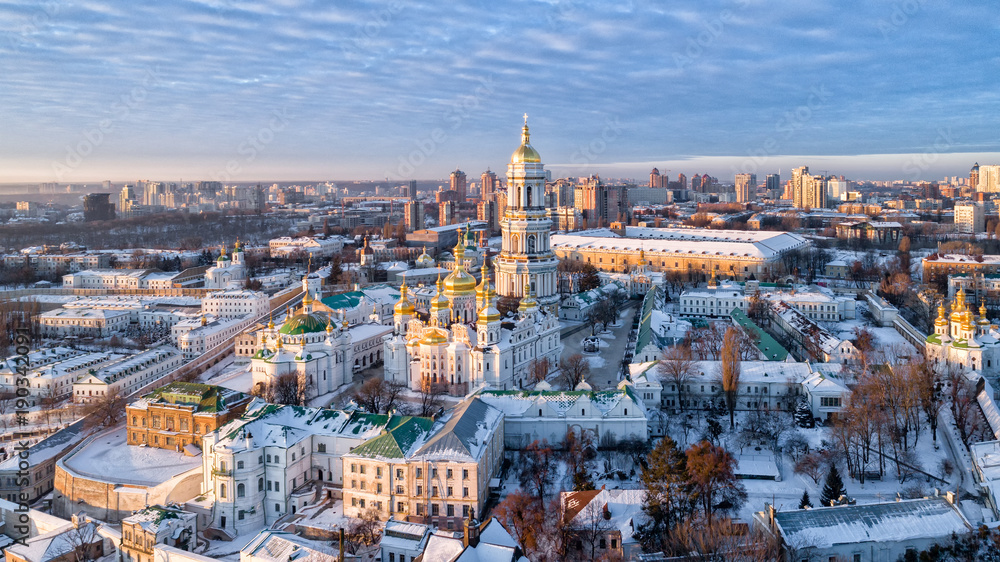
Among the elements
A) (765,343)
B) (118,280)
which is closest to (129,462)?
(765,343)

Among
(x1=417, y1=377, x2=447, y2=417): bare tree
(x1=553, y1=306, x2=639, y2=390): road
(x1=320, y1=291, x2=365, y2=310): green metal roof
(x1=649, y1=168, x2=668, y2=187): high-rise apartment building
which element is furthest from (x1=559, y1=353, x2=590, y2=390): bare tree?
(x1=649, y1=168, x2=668, y2=187): high-rise apartment building

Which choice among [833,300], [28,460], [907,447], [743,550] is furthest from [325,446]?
[833,300]

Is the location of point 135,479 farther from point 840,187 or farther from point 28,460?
point 840,187

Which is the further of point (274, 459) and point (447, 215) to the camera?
point (447, 215)

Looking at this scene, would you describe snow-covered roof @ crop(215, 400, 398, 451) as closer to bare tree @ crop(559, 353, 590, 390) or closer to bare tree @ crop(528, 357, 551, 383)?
bare tree @ crop(528, 357, 551, 383)

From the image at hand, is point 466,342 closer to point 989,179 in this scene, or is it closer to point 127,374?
point 127,374

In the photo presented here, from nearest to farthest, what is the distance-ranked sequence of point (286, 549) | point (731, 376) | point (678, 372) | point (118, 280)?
point (286, 549), point (731, 376), point (678, 372), point (118, 280)
